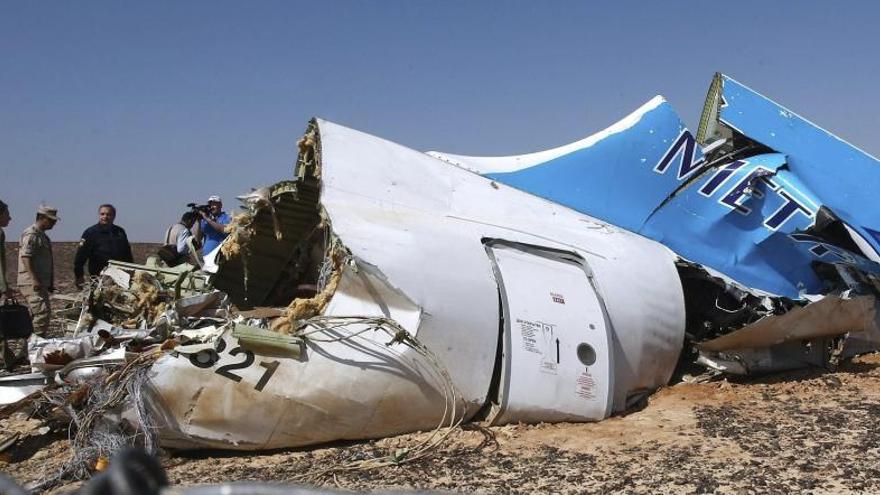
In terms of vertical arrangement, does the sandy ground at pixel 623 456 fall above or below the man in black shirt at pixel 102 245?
below

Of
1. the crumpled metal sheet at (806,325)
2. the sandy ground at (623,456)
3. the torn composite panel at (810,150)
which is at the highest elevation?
the torn composite panel at (810,150)

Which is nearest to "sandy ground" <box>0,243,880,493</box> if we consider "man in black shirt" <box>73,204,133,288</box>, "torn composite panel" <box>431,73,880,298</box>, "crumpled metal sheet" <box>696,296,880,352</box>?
"crumpled metal sheet" <box>696,296,880,352</box>

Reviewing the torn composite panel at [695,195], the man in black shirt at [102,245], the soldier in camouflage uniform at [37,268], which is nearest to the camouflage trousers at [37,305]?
the soldier in camouflage uniform at [37,268]

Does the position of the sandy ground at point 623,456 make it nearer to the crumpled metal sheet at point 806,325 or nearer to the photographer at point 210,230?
the crumpled metal sheet at point 806,325

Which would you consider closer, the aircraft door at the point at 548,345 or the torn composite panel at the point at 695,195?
the aircraft door at the point at 548,345

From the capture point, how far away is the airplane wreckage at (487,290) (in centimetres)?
509

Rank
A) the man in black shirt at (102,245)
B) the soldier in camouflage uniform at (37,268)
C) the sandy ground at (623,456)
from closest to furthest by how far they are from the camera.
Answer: the sandy ground at (623,456), the soldier in camouflage uniform at (37,268), the man in black shirt at (102,245)

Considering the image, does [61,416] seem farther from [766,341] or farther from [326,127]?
[766,341]

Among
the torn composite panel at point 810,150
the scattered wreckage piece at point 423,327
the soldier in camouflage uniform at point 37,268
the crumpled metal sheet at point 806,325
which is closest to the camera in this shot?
the scattered wreckage piece at point 423,327

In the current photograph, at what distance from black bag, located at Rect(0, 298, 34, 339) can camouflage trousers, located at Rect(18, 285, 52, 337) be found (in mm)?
835

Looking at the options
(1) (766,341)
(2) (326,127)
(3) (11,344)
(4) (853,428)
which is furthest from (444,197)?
(3) (11,344)

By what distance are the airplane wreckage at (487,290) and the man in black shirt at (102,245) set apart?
181cm

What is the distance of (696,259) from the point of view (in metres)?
7.20

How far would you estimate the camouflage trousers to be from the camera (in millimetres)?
8523
